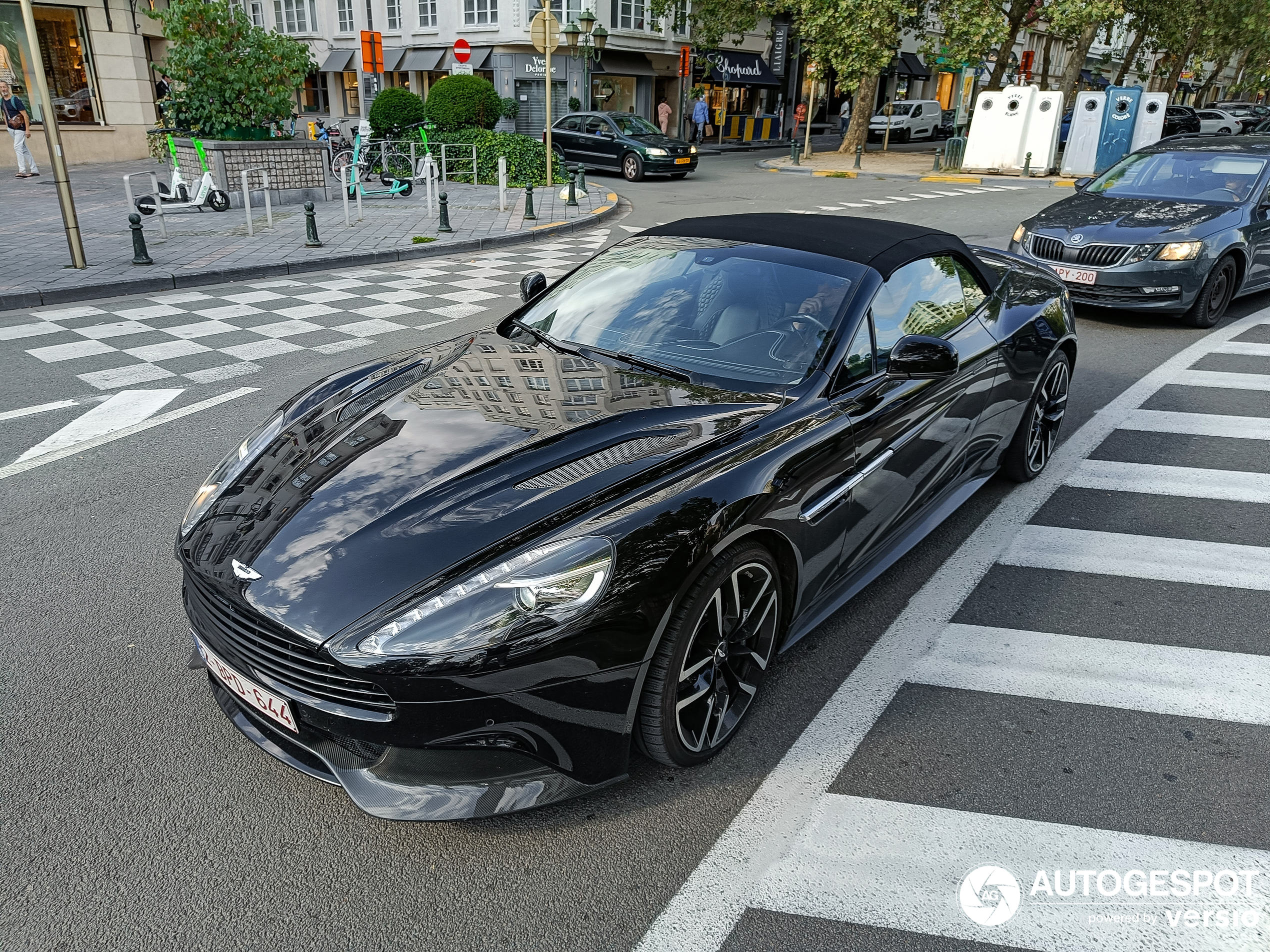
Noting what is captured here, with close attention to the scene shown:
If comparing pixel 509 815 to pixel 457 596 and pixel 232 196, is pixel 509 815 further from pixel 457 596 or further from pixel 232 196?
pixel 232 196

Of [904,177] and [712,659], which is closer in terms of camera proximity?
[712,659]

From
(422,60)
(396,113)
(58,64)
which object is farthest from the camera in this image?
(422,60)

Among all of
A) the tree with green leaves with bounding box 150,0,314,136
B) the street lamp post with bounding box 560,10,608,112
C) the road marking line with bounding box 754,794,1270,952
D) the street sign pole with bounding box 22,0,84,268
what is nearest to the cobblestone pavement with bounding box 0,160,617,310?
the street sign pole with bounding box 22,0,84,268

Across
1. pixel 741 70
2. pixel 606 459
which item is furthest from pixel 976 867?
pixel 741 70

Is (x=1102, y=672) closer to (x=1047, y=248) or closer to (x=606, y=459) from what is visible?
(x=606, y=459)

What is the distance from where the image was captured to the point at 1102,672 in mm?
3580

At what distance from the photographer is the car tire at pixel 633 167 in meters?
24.1

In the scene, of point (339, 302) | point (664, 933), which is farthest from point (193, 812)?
point (339, 302)

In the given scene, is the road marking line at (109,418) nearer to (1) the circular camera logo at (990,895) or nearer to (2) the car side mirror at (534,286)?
(2) the car side mirror at (534,286)

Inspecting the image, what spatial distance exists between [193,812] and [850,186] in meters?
23.3

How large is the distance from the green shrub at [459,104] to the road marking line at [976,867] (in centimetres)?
2181

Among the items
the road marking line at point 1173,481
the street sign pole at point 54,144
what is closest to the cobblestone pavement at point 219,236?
the street sign pole at point 54,144

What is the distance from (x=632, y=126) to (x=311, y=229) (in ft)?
47.0

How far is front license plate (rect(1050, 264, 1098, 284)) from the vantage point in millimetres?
8680
